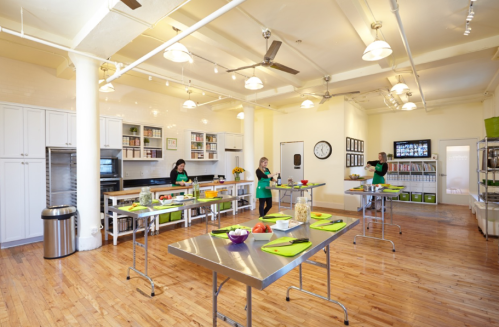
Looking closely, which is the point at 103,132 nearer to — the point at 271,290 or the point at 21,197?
the point at 21,197

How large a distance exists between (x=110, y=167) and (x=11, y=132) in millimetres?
1867

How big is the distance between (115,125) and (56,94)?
4.45 feet

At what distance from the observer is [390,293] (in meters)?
2.92

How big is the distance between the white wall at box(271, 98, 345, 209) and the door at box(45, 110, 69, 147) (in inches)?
260

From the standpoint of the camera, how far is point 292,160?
9227 millimetres

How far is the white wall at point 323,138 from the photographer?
8078 millimetres

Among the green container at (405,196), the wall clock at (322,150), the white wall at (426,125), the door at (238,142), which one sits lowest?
the green container at (405,196)

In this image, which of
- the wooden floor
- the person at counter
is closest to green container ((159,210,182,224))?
the person at counter

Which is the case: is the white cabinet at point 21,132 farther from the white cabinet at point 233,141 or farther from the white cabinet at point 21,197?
the white cabinet at point 233,141

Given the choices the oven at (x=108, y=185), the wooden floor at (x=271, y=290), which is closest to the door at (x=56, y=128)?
the oven at (x=108, y=185)

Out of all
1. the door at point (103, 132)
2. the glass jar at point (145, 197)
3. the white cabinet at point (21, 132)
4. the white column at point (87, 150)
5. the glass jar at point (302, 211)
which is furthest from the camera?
the door at point (103, 132)

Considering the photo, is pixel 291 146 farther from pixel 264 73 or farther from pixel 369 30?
pixel 369 30

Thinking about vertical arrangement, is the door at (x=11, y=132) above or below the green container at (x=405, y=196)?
above

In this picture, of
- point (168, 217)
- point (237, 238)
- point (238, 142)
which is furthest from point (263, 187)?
point (237, 238)
